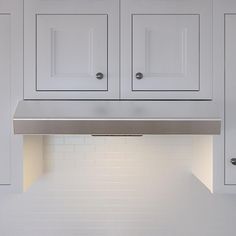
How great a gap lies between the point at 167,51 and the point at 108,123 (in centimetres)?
39

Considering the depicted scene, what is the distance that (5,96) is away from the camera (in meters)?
1.54

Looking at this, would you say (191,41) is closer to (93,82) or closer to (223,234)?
(93,82)

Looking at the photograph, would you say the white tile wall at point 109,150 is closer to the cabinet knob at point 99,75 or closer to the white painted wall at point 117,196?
the white painted wall at point 117,196

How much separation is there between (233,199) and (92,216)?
2.36 feet

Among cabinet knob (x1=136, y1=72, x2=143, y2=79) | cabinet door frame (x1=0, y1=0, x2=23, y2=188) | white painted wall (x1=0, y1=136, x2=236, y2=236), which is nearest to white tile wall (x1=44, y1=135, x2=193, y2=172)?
white painted wall (x1=0, y1=136, x2=236, y2=236)

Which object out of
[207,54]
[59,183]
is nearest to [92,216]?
[59,183]

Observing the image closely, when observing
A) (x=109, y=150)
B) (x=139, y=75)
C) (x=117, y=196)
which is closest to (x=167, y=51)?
(x=139, y=75)

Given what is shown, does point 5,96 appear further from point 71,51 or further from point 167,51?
point 167,51

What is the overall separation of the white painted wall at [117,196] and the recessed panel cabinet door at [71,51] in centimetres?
48

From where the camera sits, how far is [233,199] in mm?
1919

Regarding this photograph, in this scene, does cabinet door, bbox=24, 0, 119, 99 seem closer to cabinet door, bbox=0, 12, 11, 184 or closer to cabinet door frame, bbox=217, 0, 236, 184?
cabinet door, bbox=0, 12, 11, 184

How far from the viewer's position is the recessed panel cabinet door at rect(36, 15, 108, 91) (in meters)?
1.53

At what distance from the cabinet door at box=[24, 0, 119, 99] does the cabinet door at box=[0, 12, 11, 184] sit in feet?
0.27

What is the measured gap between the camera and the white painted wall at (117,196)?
75.9 inches
